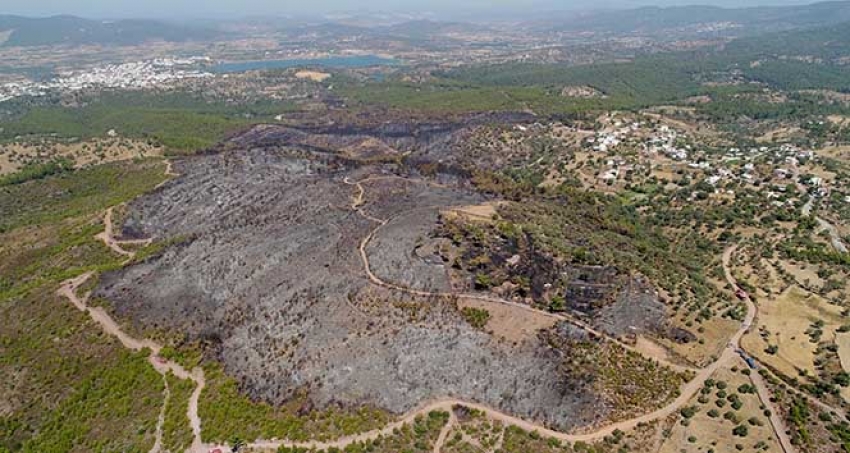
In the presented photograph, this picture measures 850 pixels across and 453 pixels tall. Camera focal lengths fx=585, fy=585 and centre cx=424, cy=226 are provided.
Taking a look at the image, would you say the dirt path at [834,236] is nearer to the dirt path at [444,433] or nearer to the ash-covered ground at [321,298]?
the ash-covered ground at [321,298]

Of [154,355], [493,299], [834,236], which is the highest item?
[493,299]

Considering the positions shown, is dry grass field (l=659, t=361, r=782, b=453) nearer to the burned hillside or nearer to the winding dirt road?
the winding dirt road

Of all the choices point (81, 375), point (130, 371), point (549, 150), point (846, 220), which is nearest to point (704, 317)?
point (846, 220)

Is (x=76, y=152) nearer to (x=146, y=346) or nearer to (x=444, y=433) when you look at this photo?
(x=146, y=346)

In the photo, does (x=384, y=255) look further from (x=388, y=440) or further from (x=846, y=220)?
(x=846, y=220)

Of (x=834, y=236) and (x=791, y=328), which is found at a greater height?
(x=791, y=328)

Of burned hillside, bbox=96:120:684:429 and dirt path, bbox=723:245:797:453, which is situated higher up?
burned hillside, bbox=96:120:684:429

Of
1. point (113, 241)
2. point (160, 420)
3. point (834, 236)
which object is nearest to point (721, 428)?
point (160, 420)

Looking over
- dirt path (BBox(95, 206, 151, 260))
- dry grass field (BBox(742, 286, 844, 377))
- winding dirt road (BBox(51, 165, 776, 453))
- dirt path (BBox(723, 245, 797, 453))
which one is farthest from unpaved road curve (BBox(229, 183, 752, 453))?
dirt path (BBox(95, 206, 151, 260))
